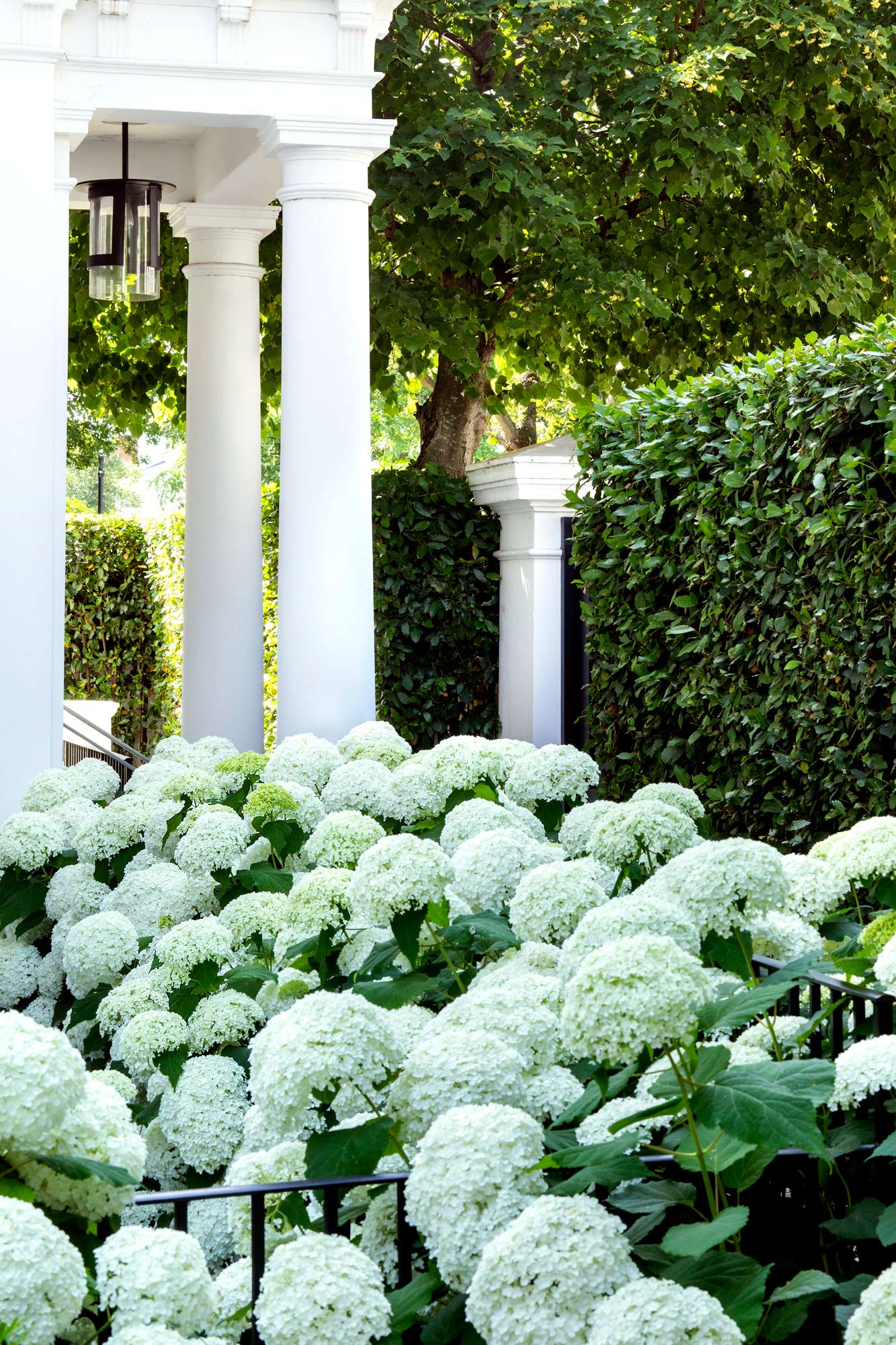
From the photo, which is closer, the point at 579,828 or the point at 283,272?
the point at 579,828

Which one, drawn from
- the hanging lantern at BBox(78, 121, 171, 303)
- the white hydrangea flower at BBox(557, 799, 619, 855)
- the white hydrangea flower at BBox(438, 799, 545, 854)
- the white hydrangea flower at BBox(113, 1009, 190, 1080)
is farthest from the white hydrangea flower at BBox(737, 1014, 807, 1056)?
the hanging lantern at BBox(78, 121, 171, 303)

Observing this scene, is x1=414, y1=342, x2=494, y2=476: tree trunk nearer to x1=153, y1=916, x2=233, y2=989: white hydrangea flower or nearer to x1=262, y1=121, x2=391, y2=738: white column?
x1=262, y1=121, x2=391, y2=738: white column

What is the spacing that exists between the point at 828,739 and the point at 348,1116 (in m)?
3.26

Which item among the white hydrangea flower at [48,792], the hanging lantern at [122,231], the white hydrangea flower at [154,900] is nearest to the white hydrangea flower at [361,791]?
the white hydrangea flower at [154,900]

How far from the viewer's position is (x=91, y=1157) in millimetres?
1808

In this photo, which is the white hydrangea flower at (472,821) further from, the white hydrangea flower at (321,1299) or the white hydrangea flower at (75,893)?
the white hydrangea flower at (321,1299)

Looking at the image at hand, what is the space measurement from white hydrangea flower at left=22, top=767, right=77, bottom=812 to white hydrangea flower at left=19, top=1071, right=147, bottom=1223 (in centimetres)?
308

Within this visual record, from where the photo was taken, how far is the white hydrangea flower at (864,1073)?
1.96m

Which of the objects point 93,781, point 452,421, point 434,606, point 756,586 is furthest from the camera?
point 452,421

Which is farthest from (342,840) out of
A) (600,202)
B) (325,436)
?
(600,202)

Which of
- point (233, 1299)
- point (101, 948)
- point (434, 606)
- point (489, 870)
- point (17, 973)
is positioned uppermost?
point (434, 606)

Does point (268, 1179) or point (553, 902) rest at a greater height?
point (553, 902)

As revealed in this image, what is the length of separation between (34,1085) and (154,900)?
2199mm

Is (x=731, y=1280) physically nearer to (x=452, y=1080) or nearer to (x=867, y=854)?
(x=452, y=1080)
